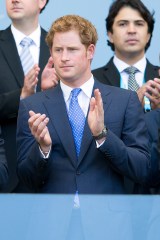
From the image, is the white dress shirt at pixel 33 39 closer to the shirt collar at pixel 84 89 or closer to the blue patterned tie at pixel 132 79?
the blue patterned tie at pixel 132 79

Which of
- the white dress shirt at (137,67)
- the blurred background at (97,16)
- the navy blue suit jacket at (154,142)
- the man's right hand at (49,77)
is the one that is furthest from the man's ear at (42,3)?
the navy blue suit jacket at (154,142)

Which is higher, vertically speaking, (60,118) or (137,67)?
(60,118)

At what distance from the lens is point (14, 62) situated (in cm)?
352

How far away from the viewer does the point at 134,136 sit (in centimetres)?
294

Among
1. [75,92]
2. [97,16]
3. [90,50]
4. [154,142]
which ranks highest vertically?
[90,50]

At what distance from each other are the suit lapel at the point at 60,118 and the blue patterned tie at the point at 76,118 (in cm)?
2

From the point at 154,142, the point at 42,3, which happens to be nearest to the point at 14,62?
the point at 42,3

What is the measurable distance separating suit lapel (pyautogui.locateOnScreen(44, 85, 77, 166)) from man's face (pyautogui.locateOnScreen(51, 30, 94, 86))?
0.07 meters

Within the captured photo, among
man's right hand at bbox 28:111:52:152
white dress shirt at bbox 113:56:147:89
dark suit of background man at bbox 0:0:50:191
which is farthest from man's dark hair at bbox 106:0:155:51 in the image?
man's right hand at bbox 28:111:52:152

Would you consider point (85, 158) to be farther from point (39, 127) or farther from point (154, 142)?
point (154, 142)

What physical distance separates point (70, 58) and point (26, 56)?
0.64 m

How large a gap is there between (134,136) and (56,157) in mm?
300
